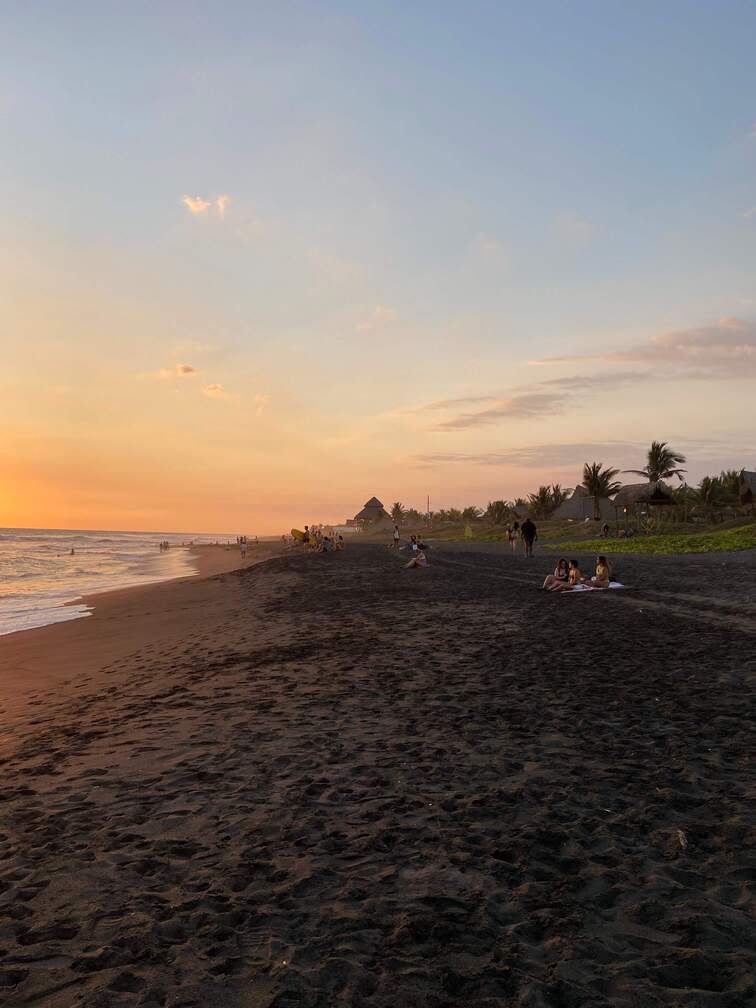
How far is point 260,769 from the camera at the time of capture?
5.93 meters

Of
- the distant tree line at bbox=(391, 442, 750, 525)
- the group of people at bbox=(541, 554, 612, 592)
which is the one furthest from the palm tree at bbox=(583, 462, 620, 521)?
the group of people at bbox=(541, 554, 612, 592)

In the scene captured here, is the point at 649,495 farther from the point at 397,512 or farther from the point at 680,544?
the point at 397,512

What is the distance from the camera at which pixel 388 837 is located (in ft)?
15.0

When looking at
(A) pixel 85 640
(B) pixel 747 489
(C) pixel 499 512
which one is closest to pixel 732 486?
(B) pixel 747 489

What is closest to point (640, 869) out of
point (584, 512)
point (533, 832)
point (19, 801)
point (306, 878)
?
point (533, 832)

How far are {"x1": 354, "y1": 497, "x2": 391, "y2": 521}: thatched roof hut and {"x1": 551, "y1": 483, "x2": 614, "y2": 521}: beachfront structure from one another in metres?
53.2

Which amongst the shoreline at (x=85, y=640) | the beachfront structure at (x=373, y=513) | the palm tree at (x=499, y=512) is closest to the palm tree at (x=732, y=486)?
the palm tree at (x=499, y=512)

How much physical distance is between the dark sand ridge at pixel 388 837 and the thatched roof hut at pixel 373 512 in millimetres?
120269

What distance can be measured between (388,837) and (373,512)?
12631 cm

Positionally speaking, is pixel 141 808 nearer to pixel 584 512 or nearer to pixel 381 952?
pixel 381 952

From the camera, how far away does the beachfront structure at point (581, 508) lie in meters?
76.1

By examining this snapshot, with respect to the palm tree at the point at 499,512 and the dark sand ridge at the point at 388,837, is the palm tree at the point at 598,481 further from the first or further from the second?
the dark sand ridge at the point at 388,837

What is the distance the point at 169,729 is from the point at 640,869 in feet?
17.3

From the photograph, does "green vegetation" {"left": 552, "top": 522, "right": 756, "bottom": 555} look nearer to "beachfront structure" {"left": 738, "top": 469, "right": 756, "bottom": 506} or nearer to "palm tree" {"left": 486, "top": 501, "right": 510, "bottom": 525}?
"beachfront structure" {"left": 738, "top": 469, "right": 756, "bottom": 506}
